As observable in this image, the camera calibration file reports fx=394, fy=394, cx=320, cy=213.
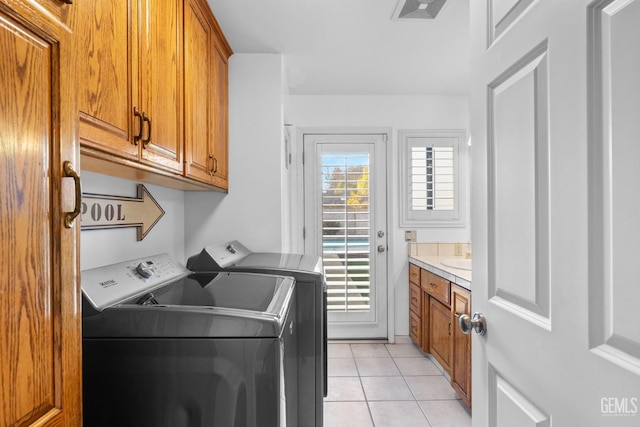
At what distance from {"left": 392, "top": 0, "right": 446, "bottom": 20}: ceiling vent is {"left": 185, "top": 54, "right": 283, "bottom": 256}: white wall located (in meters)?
0.89

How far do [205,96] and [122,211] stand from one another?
0.72m

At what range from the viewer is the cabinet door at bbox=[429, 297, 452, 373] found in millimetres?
2668

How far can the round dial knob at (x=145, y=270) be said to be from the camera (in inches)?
58.7

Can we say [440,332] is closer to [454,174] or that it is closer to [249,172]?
[454,174]

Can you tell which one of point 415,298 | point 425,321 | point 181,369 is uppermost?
point 181,369

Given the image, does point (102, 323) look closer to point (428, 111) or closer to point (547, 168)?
point (547, 168)

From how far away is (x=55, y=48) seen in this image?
0.54 meters

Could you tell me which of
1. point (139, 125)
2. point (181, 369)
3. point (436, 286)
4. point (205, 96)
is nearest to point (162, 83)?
point (139, 125)

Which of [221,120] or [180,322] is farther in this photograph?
[221,120]

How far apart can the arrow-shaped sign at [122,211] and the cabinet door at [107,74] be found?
444 mm

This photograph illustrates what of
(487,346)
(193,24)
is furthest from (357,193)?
(487,346)

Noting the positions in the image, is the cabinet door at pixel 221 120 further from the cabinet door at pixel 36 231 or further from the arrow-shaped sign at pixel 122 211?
the cabinet door at pixel 36 231

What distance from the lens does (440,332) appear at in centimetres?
284

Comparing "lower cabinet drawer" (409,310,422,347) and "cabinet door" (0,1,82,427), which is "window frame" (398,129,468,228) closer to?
"lower cabinet drawer" (409,310,422,347)
